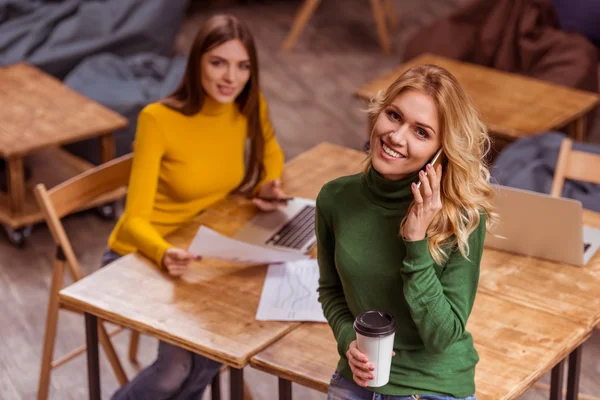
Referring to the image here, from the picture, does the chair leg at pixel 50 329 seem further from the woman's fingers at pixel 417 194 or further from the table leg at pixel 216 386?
the woman's fingers at pixel 417 194

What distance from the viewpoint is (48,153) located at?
192 inches

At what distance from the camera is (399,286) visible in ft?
6.31

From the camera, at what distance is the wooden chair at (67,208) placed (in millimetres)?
2812

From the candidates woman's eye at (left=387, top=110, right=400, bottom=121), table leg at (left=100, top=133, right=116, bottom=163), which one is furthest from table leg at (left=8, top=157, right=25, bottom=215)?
woman's eye at (left=387, top=110, right=400, bottom=121)

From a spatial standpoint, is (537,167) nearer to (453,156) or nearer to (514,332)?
(514,332)

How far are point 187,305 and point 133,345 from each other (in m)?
1.13

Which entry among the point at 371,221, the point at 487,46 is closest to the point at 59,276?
the point at 371,221

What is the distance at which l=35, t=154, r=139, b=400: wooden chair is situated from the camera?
2.81 metres

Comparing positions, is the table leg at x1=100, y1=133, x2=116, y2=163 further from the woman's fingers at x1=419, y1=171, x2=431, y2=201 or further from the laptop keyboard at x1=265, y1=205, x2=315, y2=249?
the woman's fingers at x1=419, y1=171, x2=431, y2=201

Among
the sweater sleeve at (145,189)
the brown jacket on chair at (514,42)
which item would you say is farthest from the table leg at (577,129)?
the sweater sleeve at (145,189)

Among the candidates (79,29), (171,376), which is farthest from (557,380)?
(79,29)

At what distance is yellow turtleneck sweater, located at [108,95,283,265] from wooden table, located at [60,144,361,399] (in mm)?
141

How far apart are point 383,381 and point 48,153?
335 centimetres

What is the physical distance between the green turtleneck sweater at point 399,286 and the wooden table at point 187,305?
33cm
